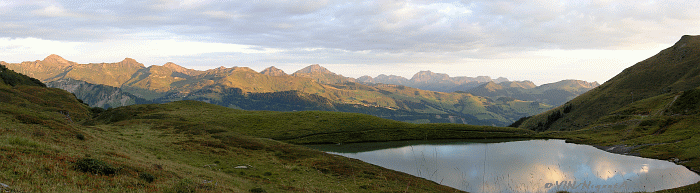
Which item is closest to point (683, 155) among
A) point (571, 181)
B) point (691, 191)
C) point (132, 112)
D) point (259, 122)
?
point (571, 181)

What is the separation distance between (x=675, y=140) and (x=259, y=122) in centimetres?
10989

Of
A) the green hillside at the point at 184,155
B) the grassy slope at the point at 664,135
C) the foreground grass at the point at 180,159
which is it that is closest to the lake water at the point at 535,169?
the grassy slope at the point at 664,135

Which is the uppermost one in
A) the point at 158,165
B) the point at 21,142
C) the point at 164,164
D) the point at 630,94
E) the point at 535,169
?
the point at 630,94

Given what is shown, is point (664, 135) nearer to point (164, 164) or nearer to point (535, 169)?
point (535, 169)

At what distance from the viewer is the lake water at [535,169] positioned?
3869cm

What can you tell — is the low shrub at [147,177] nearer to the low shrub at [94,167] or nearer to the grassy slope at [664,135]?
the low shrub at [94,167]

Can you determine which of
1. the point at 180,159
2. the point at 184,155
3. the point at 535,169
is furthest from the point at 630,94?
the point at 180,159

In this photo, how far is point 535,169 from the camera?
4888 centimetres

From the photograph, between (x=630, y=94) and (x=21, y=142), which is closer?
(x=21, y=142)

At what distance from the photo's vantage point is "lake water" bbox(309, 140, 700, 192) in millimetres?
38688

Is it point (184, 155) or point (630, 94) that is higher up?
point (630, 94)

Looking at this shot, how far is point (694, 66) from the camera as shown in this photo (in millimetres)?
181500

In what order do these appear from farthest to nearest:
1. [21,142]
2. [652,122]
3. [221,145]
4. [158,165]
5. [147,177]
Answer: [652,122]
[221,145]
[158,165]
[21,142]
[147,177]

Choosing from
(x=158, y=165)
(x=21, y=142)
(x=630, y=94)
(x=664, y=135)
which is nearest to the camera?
(x=21, y=142)
